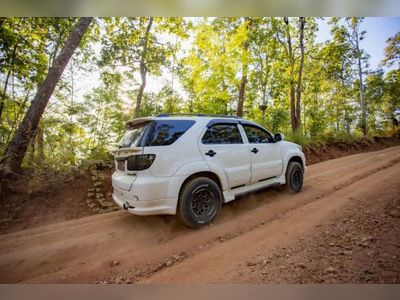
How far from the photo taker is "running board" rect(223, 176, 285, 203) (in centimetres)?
298

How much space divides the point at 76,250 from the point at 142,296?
1040 mm

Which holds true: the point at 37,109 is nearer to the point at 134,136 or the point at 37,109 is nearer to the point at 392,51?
the point at 134,136

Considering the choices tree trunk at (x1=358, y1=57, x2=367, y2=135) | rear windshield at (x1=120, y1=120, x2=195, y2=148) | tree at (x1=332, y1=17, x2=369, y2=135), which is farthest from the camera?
tree trunk at (x1=358, y1=57, x2=367, y2=135)

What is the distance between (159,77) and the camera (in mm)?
8055

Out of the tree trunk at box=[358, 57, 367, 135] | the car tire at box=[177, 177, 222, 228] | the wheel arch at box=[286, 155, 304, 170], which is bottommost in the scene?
the car tire at box=[177, 177, 222, 228]

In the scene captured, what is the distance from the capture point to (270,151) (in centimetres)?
362

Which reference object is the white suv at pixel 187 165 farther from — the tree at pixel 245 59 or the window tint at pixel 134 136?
the tree at pixel 245 59

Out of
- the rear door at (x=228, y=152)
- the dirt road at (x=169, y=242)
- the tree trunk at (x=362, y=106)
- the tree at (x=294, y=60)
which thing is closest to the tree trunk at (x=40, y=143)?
the dirt road at (x=169, y=242)

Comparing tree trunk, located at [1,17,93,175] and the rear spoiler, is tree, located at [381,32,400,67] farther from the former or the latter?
tree trunk, located at [1,17,93,175]

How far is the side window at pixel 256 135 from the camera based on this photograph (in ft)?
11.4

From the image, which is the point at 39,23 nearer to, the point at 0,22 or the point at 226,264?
the point at 0,22

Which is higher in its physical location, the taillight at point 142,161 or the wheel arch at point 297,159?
the taillight at point 142,161

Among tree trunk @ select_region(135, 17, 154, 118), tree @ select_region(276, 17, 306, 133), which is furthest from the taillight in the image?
tree @ select_region(276, 17, 306, 133)
